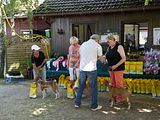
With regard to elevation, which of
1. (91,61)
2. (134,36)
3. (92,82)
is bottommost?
(92,82)

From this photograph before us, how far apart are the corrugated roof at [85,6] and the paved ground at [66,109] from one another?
3.54 metres

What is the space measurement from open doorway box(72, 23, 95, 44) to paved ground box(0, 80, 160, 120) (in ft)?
14.7

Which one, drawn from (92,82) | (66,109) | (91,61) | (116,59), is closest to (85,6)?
(116,59)

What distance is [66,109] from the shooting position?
24.2 ft

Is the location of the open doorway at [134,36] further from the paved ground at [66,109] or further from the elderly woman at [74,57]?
the elderly woman at [74,57]

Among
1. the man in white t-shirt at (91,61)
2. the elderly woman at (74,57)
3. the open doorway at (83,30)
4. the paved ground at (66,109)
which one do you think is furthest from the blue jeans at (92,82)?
the open doorway at (83,30)

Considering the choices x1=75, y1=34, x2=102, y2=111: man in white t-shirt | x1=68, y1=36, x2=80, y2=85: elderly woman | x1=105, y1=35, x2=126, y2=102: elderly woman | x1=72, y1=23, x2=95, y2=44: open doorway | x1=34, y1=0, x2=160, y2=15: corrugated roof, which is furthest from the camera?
x1=72, y1=23, x2=95, y2=44: open doorway

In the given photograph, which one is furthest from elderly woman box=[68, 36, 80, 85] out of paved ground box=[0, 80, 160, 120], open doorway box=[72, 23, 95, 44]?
open doorway box=[72, 23, 95, 44]

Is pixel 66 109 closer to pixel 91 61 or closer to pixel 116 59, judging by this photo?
pixel 91 61

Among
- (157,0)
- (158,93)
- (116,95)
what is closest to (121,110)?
(116,95)

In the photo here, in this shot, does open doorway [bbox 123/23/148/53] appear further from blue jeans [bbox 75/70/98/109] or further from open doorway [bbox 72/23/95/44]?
blue jeans [bbox 75/70/98/109]

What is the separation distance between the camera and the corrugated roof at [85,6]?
1101 centimetres

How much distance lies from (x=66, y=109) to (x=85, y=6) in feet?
19.2

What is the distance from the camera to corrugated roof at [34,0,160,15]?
11.0 metres
